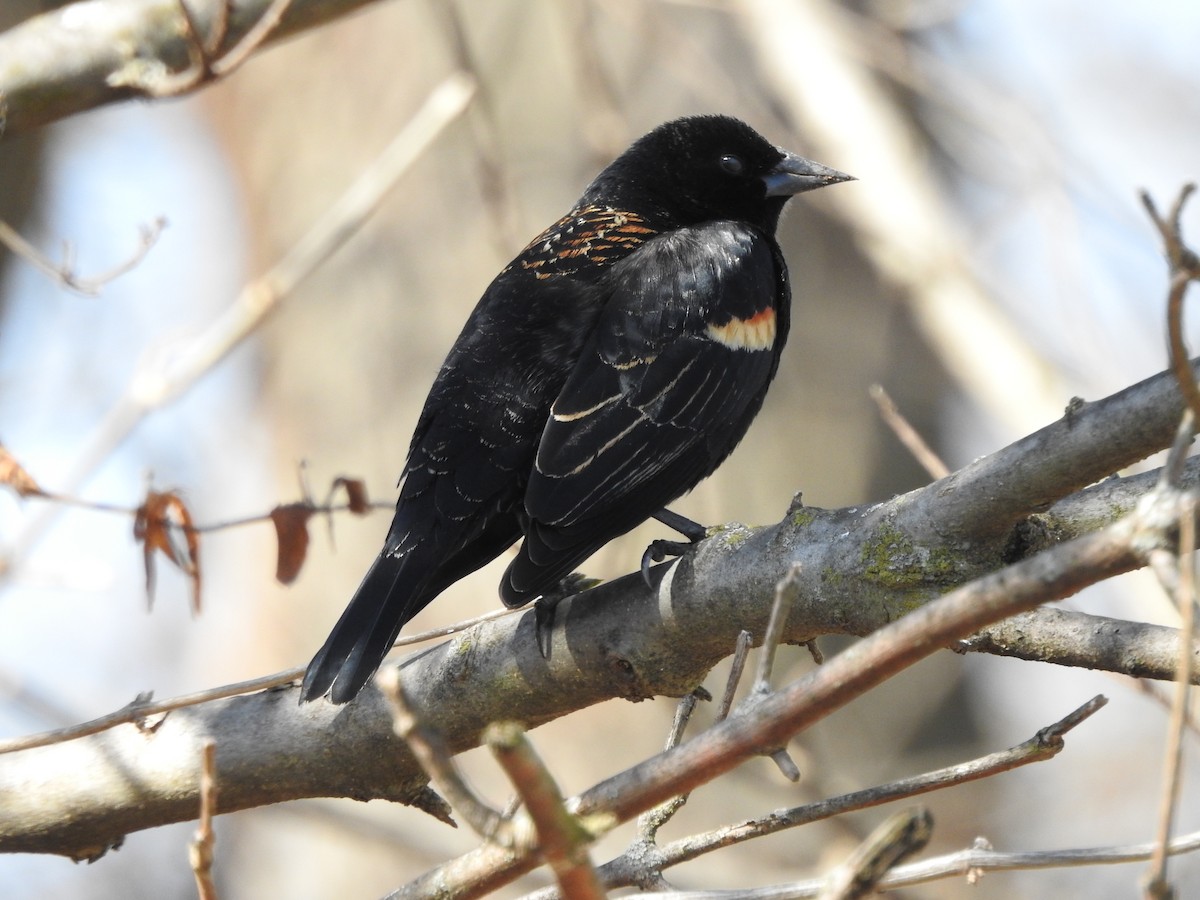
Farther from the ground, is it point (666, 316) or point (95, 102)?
point (95, 102)

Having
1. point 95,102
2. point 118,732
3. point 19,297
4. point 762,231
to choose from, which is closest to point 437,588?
point 118,732

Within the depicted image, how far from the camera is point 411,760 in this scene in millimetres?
2119

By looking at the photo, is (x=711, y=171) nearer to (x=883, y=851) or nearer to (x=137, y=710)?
(x=137, y=710)

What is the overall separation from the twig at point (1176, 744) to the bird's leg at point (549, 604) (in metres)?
1.29

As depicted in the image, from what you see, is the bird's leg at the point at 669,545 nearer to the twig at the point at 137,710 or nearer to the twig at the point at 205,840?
the twig at the point at 137,710

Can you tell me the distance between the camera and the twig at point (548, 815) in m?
0.90

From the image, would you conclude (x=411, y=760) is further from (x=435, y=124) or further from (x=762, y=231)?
(x=762, y=231)

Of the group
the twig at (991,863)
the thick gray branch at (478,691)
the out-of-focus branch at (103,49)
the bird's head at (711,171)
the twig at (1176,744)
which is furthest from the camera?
the bird's head at (711,171)

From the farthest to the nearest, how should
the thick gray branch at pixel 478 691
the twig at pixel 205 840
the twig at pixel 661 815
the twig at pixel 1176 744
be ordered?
the thick gray branch at pixel 478 691, the twig at pixel 661 815, the twig at pixel 205 840, the twig at pixel 1176 744

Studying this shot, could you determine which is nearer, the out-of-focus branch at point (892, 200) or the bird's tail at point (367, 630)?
the bird's tail at point (367, 630)

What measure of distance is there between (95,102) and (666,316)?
1383mm

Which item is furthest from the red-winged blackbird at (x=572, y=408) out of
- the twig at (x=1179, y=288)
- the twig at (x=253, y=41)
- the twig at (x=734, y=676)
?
the twig at (x=1179, y=288)

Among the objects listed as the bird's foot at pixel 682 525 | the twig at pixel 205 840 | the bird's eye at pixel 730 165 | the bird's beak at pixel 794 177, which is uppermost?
the bird's eye at pixel 730 165

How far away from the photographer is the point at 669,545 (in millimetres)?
2383
